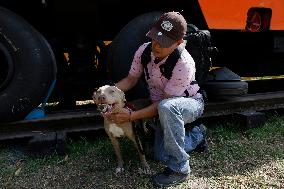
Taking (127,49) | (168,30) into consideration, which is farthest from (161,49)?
(127,49)

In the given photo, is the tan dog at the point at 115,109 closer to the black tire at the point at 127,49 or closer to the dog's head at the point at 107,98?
the dog's head at the point at 107,98

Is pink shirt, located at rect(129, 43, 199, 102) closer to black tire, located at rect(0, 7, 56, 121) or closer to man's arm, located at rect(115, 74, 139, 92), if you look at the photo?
man's arm, located at rect(115, 74, 139, 92)

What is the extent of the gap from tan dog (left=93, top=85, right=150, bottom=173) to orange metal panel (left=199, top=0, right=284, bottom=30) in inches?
47.7

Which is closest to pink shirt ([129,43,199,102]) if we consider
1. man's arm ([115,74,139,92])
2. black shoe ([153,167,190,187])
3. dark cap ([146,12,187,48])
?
man's arm ([115,74,139,92])

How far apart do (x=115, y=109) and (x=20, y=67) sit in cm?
105

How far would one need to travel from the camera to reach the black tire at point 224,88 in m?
4.21

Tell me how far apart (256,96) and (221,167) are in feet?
4.15

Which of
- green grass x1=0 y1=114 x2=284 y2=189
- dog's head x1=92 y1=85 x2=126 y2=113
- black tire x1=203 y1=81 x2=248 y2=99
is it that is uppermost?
dog's head x1=92 y1=85 x2=126 y2=113

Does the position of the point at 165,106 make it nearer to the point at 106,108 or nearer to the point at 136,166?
the point at 106,108

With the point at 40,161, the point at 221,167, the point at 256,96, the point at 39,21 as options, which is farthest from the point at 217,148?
the point at 39,21

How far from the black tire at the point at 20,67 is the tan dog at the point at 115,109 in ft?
2.59

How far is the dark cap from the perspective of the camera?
3121mm

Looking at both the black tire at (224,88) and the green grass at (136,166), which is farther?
the black tire at (224,88)

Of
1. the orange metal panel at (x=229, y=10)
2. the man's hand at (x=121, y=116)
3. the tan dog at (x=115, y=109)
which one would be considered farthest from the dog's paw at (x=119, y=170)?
the orange metal panel at (x=229, y=10)
